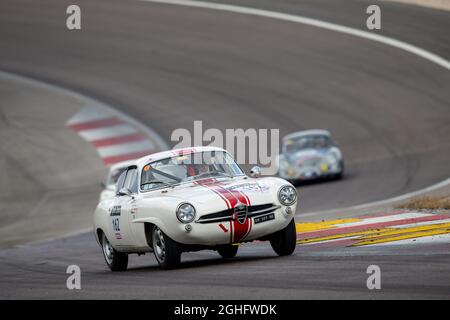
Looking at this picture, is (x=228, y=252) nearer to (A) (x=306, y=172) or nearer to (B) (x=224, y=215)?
(B) (x=224, y=215)

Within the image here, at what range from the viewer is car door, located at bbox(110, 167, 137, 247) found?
1187cm

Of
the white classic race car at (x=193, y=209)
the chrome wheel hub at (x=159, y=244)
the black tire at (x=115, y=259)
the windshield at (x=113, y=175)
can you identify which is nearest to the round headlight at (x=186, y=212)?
the white classic race car at (x=193, y=209)

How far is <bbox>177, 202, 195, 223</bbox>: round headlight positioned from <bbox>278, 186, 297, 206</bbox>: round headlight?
37.3 inches

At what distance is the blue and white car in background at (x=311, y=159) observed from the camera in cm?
2372

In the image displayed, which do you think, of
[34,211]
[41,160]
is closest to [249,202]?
[34,211]

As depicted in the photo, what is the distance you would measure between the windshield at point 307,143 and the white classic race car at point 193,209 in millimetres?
12027

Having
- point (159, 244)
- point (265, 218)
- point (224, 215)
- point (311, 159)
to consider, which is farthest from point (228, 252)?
point (311, 159)

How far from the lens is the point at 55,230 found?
20719mm

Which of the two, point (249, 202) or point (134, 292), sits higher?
point (249, 202)

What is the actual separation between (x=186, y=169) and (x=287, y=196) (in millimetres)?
1449

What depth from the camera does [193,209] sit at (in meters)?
10.8

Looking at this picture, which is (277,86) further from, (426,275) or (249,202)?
(426,275)

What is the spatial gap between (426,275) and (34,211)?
15009 mm

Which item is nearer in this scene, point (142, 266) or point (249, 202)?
point (249, 202)
